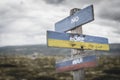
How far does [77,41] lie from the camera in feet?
33.7

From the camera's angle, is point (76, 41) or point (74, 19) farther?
point (74, 19)

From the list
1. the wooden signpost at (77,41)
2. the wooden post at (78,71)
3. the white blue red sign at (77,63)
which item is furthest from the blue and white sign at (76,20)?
the white blue red sign at (77,63)

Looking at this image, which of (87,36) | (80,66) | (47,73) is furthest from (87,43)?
(47,73)

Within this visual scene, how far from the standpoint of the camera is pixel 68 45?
10016mm

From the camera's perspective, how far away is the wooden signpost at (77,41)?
9.77 metres

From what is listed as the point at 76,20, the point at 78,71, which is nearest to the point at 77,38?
the point at 76,20

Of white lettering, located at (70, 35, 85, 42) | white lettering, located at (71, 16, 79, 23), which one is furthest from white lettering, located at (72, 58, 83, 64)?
white lettering, located at (71, 16, 79, 23)

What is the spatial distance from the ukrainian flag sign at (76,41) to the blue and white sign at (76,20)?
51 centimetres

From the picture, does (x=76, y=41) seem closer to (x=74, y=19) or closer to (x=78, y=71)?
(x=74, y=19)

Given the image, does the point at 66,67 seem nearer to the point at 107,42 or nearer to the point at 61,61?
the point at 61,61

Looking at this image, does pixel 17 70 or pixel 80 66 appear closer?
pixel 80 66

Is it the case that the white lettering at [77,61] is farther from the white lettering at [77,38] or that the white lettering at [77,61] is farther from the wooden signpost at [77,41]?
the white lettering at [77,38]

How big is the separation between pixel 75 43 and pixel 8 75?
46.0 metres

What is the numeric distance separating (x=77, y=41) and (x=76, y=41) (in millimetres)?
38
